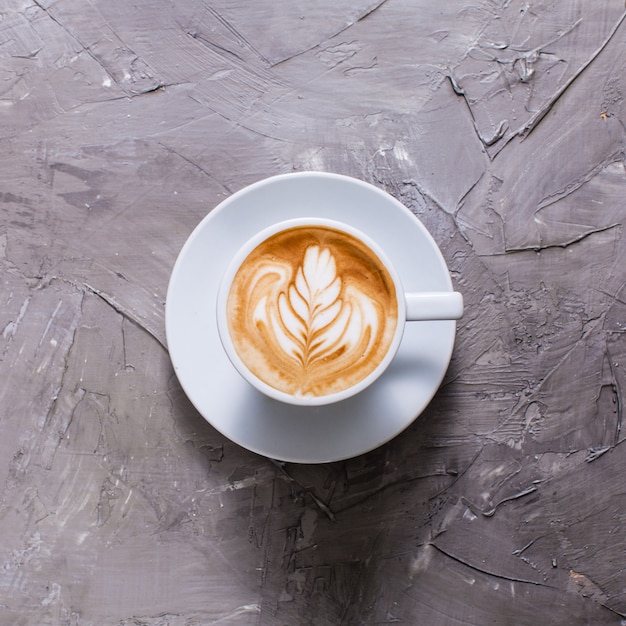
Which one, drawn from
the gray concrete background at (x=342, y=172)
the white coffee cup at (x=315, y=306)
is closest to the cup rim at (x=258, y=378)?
the white coffee cup at (x=315, y=306)

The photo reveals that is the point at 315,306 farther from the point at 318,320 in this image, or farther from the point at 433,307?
the point at 433,307

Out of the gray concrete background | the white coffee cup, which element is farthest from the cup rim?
the gray concrete background

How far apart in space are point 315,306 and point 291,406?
0.16 metres

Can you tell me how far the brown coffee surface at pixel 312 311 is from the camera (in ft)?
2.53

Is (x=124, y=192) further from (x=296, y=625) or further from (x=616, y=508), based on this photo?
(x=616, y=508)

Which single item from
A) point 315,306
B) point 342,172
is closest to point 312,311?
point 315,306

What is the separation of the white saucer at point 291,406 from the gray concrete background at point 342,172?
0.43ft

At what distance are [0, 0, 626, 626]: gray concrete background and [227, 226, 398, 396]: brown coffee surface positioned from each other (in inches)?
9.6

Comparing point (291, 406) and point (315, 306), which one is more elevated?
point (315, 306)

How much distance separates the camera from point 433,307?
77 cm

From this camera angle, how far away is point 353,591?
0.97 m

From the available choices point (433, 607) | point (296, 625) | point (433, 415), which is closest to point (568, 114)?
point (433, 415)

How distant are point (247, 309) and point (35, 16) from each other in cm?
63

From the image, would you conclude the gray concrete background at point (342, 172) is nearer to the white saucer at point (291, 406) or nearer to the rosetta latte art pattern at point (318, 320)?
the white saucer at point (291, 406)
